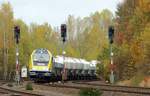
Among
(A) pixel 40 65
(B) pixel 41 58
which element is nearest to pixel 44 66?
(A) pixel 40 65

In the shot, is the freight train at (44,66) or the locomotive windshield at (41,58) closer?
the freight train at (44,66)

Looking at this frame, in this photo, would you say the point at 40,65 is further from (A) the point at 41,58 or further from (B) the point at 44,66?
(A) the point at 41,58

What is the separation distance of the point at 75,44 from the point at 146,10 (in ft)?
261

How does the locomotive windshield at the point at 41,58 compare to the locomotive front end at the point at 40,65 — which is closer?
the locomotive front end at the point at 40,65

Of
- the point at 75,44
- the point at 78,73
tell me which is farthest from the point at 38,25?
the point at 78,73

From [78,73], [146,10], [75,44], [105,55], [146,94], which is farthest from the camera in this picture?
[75,44]

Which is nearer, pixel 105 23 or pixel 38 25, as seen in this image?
pixel 38 25

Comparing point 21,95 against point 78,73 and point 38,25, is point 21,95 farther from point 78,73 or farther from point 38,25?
point 38,25

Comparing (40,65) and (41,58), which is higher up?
(41,58)

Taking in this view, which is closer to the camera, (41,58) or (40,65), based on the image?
(40,65)

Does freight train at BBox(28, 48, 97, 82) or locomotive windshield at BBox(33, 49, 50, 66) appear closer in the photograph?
freight train at BBox(28, 48, 97, 82)

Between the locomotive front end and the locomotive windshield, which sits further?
the locomotive windshield

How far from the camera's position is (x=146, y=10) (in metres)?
55.6

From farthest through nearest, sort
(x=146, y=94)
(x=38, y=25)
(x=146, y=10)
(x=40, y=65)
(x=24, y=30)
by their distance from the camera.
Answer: (x=38, y=25) → (x=24, y=30) → (x=146, y=10) → (x=40, y=65) → (x=146, y=94)
